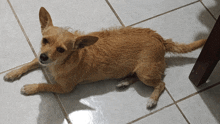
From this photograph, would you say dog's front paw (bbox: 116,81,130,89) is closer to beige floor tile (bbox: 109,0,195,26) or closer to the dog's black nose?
beige floor tile (bbox: 109,0,195,26)

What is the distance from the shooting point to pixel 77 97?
2051 millimetres

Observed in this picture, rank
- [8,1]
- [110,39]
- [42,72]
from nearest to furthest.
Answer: [110,39]
[42,72]
[8,1]

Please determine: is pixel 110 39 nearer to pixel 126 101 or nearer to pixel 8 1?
pixel 126 101

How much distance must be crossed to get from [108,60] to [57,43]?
0.43m

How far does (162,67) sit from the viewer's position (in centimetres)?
198

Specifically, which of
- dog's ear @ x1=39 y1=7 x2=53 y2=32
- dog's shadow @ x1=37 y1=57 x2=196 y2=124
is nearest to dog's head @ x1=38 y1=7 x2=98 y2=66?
dog's ear @ x1=39 y1=7 x2=53 y2=32

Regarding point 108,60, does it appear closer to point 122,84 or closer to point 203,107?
point 122,84

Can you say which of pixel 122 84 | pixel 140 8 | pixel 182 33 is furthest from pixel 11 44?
pixel 182 33

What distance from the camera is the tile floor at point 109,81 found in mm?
1994

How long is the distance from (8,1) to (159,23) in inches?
58.7

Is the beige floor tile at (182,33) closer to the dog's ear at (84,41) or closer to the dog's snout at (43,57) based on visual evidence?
the dog's ear at (84,41)

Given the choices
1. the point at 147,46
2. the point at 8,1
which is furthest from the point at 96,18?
the point at 8,1

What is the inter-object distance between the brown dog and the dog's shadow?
85mm

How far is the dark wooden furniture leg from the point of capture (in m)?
1.61
